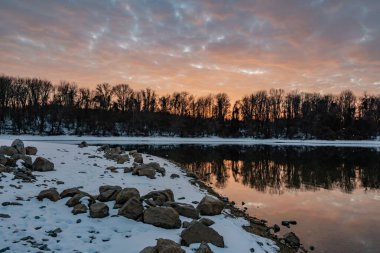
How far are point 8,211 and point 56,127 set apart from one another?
88185mm

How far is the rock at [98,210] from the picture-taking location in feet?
37.9

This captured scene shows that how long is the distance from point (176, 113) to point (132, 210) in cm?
11599

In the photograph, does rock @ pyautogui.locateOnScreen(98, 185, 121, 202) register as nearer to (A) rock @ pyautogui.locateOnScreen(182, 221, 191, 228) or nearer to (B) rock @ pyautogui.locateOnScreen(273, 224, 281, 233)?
(A) rock @ pyautogui.locateOnScreen(182, 221, 191, 228)

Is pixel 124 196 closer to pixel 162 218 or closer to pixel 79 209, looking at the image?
pixel 79 209

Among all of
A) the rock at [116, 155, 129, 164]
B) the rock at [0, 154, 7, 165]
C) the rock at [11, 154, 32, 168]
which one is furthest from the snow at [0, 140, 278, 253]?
the rock at [116, 155, 129, 164]

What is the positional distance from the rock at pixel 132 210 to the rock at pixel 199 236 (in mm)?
1984

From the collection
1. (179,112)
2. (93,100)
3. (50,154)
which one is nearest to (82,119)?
(93,100)

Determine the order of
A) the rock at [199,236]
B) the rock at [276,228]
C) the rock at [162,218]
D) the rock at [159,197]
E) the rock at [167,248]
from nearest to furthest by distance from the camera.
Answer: the rock at [167,248] < the rock at [199,236] < the rock at [162,218] < the rock at [159,197] < the rock at [276,228]

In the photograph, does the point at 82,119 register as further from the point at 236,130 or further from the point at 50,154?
the point at 50,154

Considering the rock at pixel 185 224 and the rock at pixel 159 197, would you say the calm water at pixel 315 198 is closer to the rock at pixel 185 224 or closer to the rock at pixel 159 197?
the rock at pixel 185 224

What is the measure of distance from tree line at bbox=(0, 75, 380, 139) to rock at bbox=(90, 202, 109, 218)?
265 feet

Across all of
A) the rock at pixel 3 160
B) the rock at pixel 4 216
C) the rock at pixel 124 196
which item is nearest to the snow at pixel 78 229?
the rock at pixel 4 216

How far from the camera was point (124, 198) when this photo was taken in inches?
504

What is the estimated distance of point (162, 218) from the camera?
1129cm
